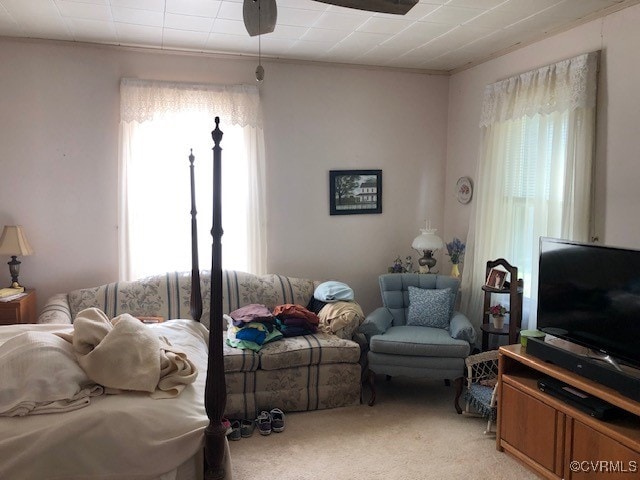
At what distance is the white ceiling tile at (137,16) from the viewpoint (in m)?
3.23

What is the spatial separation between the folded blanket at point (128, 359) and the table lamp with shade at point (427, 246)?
101 inches

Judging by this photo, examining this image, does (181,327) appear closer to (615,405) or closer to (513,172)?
(615,405)

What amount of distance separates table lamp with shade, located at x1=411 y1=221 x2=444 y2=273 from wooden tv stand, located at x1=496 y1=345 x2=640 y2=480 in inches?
57.4

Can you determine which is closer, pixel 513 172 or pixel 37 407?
pixel 37 407

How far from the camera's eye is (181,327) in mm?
3117

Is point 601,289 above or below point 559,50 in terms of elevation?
below

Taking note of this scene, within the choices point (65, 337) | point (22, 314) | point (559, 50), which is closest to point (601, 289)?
point (559, 50)

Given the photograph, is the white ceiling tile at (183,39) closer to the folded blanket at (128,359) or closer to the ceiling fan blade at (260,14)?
the ceiling fan blade at (260,14)

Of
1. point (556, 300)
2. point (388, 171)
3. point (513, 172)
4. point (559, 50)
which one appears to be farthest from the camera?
point (388, 171)

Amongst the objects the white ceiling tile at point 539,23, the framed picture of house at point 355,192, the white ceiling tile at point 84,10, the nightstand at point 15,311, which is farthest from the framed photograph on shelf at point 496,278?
the nightstand at point 15,311

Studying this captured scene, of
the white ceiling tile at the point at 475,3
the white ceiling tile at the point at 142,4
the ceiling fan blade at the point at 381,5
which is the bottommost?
the ceiling fan blade at the point at 381,5

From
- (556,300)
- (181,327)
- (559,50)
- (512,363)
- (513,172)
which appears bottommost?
(512,363)

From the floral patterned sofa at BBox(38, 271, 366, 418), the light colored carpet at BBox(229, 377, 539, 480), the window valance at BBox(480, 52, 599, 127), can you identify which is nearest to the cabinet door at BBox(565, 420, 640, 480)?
the light colored carpet at BBox(229, 377, 539, 480)

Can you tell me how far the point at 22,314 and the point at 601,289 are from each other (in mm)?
3630
